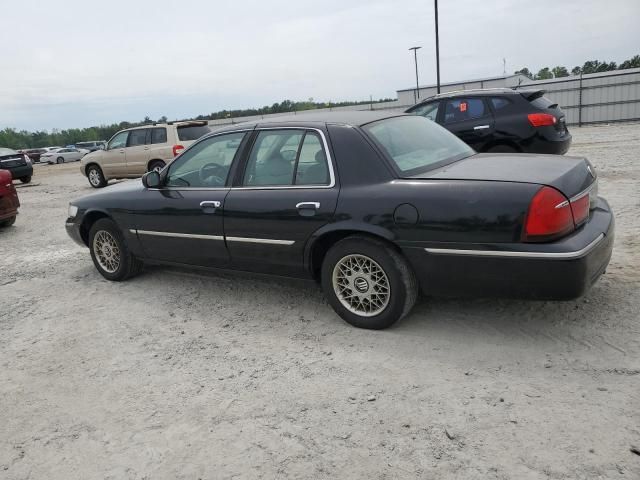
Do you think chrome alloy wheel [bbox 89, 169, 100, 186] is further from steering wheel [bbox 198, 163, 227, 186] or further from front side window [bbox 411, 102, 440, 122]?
steering wheel [bbox 198, 163, 227, 186]

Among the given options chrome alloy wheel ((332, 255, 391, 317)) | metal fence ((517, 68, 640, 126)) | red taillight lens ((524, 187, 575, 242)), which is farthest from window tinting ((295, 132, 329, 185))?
metal fence ((517, 68, 640, 126))

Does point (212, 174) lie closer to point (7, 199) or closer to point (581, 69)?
point (7, 199)

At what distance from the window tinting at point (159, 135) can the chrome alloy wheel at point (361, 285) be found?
10768 millimetres

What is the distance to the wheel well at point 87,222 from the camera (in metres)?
5.62

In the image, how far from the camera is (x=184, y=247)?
481 cm

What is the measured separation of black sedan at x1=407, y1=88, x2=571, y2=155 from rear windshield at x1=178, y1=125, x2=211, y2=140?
275 inches

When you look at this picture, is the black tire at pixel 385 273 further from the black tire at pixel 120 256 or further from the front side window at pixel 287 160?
the black tire at pixel 120 256

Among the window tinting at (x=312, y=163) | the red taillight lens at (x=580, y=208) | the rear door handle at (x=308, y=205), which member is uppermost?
the window tinting at (x=312, y=163)

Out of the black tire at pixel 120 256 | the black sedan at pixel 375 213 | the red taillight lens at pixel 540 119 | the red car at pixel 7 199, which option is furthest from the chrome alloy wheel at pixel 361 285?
the red car at pixel 7 199

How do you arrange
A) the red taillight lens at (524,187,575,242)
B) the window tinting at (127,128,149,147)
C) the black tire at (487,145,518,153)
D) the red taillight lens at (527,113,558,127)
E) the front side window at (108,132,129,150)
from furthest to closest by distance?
the front side window at (108,132,129,150)
the window tinting at (127,128,149,147)
the black tire at (487,145,518,153)
the red taillight lens at (527,113,558,127)
the red taillight lens at (524,187,575,242)

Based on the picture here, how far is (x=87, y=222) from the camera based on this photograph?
5754mm

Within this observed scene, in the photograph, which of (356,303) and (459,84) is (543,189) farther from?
(459,84)

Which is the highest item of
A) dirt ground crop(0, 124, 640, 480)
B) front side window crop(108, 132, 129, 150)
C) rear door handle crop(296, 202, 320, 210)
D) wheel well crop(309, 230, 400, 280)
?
front side window crop(108, 132, 129, 150)

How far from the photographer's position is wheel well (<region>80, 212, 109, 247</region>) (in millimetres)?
5622
